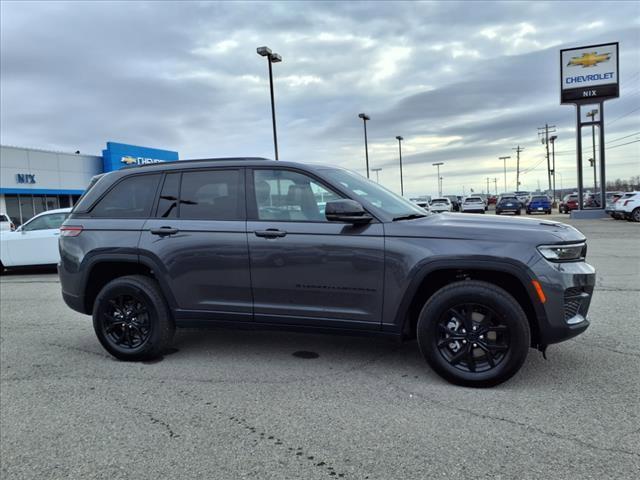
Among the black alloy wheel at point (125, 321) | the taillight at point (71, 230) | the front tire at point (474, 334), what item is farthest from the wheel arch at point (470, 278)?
the taillight at point (71, 230)

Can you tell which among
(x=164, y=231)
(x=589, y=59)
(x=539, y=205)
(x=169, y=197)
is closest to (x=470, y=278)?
(x=164, y=231)

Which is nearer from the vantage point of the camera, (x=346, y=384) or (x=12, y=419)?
(x=12, y=419)

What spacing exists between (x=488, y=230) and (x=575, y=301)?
84cm

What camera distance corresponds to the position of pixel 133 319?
4.76m

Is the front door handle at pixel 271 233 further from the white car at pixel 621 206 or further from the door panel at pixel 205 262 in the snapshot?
the white car at pixel 621 206

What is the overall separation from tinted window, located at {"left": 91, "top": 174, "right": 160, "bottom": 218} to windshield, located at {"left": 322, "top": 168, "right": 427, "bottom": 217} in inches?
69.5

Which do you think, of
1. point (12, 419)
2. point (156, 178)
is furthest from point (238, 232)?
point (12, 419)

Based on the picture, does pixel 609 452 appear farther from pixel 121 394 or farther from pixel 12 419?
pixel 12 419

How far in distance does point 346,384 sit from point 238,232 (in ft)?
5.24

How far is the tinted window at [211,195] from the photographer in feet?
14.7

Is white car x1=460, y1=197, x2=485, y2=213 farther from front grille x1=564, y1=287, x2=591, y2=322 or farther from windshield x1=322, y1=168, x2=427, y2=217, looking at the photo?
front grille x1=564, y1=287, x2=591, y2=322

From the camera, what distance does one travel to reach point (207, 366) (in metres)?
4.56

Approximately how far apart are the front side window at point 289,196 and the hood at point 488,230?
0.64 meters

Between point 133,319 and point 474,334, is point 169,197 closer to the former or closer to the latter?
point 133,319
